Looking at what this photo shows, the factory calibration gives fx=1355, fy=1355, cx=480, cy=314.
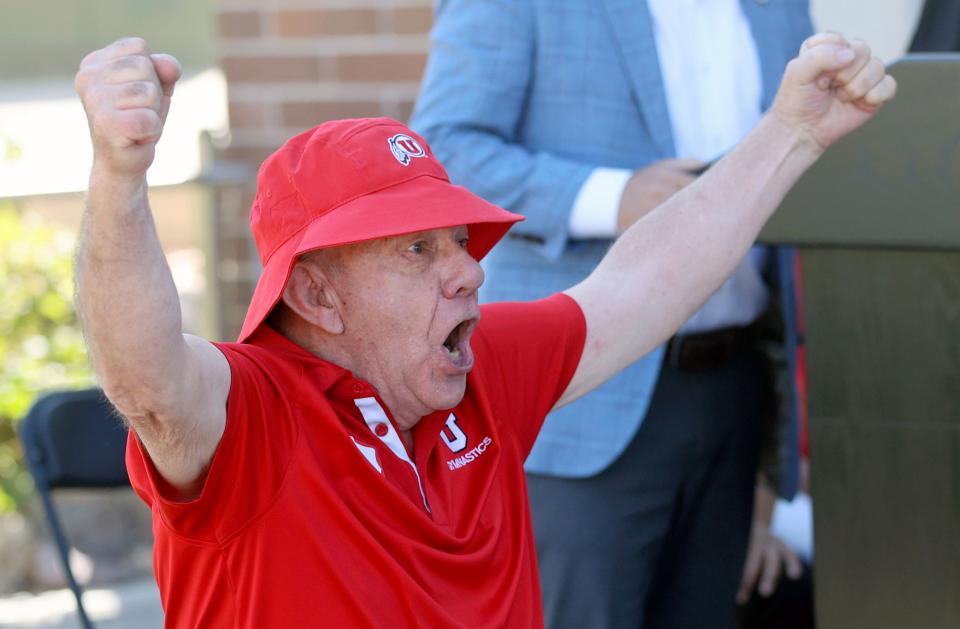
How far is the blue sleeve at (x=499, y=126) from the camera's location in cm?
228

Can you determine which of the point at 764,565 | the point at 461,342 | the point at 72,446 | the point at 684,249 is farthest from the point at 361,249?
the point at 764,565

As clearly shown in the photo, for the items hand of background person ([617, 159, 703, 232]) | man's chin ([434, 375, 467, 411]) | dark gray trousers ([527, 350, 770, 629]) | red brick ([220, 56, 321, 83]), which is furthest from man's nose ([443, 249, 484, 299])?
red brick ([220, 56, 321, 83])

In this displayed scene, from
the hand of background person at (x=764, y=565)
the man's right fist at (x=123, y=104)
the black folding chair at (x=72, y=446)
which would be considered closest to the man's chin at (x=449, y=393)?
the man's right fist at (x=123, y=104)

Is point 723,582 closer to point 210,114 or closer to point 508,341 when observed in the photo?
point 508,341

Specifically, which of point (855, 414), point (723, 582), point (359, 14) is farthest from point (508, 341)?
point (359, 14)

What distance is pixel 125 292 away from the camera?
1.31 metres

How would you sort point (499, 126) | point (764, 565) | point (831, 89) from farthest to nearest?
1. point (764, 565)
2. point (499, 126)
3. point (831, 89)

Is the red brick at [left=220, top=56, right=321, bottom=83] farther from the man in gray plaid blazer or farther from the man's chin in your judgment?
the man's chin

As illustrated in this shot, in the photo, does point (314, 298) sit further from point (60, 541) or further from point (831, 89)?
point (60, 541)

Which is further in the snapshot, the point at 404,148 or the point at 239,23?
the point at 239,23

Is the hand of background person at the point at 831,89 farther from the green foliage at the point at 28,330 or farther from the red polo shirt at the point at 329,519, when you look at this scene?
the green foliage at the point at 28,330

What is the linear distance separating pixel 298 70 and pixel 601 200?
184cm

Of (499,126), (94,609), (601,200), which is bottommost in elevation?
(94,609)

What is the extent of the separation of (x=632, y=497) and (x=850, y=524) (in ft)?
1.88
